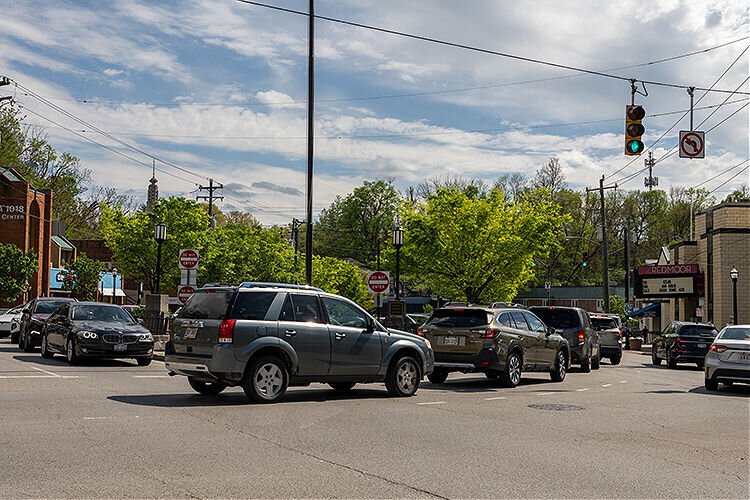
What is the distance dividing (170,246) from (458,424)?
4638 centimetres

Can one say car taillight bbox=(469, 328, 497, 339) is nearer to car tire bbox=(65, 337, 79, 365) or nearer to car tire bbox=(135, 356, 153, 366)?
car tire bbox=(135, 356, 153, 366)

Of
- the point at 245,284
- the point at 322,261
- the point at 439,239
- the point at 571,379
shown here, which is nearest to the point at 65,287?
the point at 322,261

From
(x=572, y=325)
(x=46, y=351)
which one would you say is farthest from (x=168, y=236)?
(x=572, y=325)

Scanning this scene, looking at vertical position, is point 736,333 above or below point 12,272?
below

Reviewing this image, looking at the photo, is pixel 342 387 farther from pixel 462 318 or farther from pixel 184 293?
pixel 184 293

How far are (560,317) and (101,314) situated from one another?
A: 41.2 feet

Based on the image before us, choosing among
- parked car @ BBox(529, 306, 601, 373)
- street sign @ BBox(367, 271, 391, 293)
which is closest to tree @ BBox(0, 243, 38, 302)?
street sign @ BBox(367, 271, 391, 293)

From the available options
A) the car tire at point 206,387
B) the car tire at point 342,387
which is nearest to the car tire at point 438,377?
the car tire at point 342,387

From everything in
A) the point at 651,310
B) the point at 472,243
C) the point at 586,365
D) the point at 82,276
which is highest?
the point at 472,243

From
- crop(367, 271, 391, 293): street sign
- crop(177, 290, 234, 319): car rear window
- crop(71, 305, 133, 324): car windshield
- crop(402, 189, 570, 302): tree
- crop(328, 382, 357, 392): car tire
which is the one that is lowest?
crop(328, 382, 357, 392): car tire

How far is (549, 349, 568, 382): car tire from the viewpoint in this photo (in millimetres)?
20578

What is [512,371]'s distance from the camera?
1827 centimetres

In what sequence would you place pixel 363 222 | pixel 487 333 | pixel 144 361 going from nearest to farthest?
1. pixel 487 333
2. pixel 144 361
3. pixel 363 222

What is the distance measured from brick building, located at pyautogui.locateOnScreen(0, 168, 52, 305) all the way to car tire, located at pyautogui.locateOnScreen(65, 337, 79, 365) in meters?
40.4
